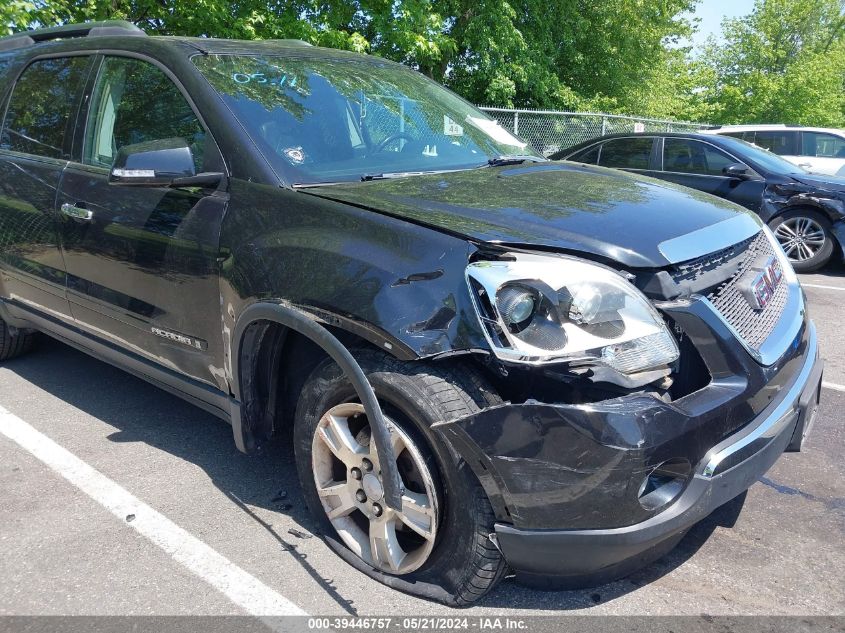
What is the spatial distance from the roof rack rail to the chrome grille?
299cm

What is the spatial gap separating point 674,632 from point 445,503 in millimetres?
849

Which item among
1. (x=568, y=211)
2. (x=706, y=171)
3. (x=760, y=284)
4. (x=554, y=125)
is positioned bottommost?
(x=706, y=171)

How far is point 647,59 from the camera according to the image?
21.1 m

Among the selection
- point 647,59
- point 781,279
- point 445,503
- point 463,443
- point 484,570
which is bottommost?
point 484,570

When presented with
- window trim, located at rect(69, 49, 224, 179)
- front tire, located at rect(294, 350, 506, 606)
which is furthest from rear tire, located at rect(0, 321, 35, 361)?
front tire, located at rect(294, 350, 506, 606)

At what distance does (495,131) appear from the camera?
387 centimetres

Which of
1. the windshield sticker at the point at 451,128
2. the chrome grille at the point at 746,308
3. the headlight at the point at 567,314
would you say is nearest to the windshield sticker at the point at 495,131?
the windshield sticker at the point at 451,128

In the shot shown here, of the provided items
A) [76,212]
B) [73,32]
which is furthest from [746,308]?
[73,32]

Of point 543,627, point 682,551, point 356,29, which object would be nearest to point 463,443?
point 543,627

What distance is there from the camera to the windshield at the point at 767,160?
859cm

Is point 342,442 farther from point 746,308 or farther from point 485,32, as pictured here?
point 485,32

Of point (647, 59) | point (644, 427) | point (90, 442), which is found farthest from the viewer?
point (647, 59)

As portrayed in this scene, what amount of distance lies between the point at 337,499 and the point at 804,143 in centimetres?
1116

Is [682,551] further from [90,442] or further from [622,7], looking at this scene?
[622,7]
